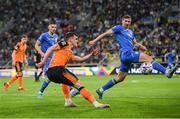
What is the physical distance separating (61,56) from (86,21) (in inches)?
1426

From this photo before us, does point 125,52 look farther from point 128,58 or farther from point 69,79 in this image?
point 69,79

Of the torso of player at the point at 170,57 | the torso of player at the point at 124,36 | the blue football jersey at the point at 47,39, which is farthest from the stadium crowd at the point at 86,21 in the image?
the torso of player at the point at 124,36

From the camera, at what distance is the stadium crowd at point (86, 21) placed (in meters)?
41.2

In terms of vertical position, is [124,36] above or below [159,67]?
above

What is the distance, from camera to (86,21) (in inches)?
1937

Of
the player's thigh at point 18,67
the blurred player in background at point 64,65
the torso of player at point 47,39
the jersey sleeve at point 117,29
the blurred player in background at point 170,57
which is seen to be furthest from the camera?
the blurred player in background at point 170,57

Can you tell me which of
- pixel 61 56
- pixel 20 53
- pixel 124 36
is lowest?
pixel 20 53

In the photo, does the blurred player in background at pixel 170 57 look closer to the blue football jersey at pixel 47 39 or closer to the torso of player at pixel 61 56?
the blue football jersey at pixel 47 39

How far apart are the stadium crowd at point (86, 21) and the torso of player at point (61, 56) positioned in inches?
1032

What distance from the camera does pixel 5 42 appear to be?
48281mm

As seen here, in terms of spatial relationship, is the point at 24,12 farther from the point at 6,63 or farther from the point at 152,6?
the point at 152,6

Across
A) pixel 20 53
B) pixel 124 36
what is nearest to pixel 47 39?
pixel 124 36

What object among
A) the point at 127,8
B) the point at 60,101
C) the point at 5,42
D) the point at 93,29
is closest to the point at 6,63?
the point at 5,42

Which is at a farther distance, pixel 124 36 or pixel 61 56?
pixel 124 36
